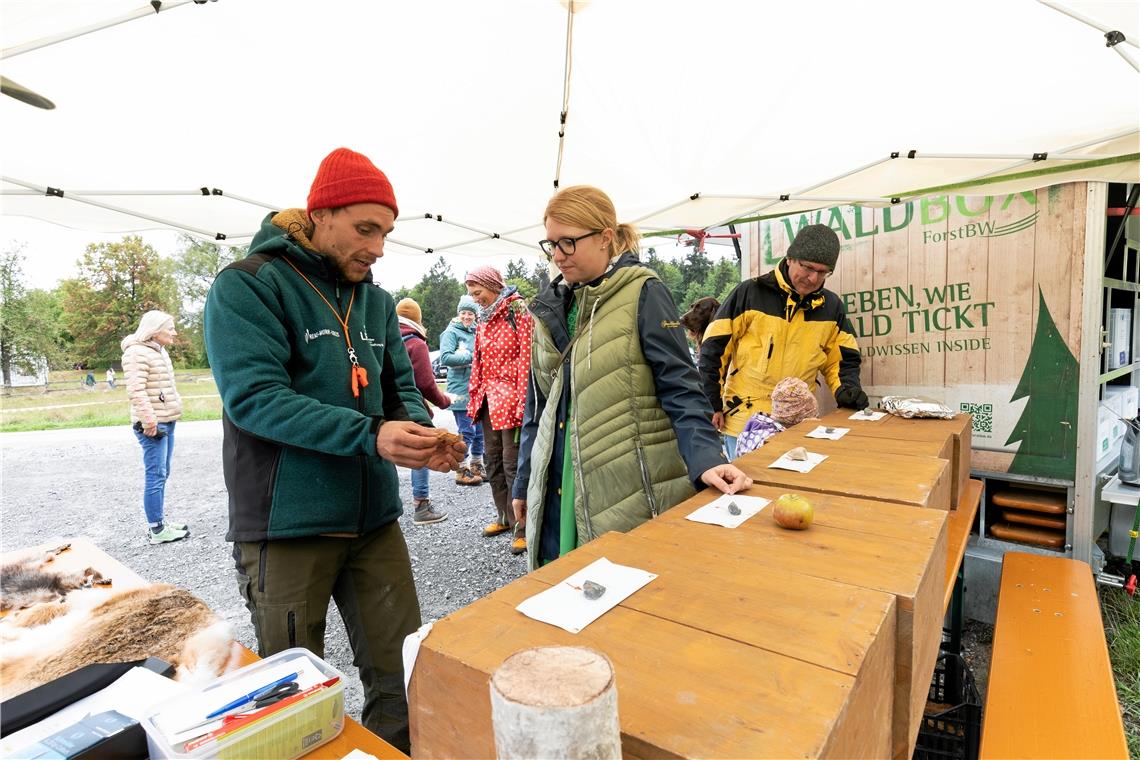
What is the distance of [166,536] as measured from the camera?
4.90 meters

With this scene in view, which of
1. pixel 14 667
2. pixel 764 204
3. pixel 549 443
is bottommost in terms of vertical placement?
pixel 14 667

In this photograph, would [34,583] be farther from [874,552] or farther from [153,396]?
[153,396]

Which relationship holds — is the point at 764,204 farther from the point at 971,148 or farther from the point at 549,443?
the point at 549,443

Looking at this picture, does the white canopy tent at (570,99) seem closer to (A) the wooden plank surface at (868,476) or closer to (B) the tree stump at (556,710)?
(A) the wooden plank surface at (868,476)

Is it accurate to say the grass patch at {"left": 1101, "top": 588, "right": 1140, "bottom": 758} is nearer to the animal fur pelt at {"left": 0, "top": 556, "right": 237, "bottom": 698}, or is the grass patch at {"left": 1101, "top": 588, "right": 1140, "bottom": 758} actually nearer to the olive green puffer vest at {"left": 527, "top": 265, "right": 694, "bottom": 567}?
the olive green puffer vest at {"left": 527, "top": 265, "right": 694, "bottom": 567}

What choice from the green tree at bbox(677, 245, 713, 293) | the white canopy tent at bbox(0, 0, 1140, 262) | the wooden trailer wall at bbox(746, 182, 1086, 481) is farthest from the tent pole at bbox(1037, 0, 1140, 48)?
the green tree at bbox(677, 245, 713, 293)

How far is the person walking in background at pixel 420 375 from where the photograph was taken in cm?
400

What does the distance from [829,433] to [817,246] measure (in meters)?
1.03

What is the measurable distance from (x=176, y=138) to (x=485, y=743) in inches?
153

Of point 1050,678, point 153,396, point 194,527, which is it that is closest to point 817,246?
point 1050,678

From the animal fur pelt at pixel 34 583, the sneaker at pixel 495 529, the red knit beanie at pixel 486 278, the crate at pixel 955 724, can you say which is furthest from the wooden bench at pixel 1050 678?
the red knit beanie at pixel 486 278

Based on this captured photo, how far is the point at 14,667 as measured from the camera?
4.21 feet

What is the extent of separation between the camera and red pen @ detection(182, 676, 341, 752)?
0.85m

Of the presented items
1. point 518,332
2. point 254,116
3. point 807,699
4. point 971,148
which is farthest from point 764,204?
point 807,699
